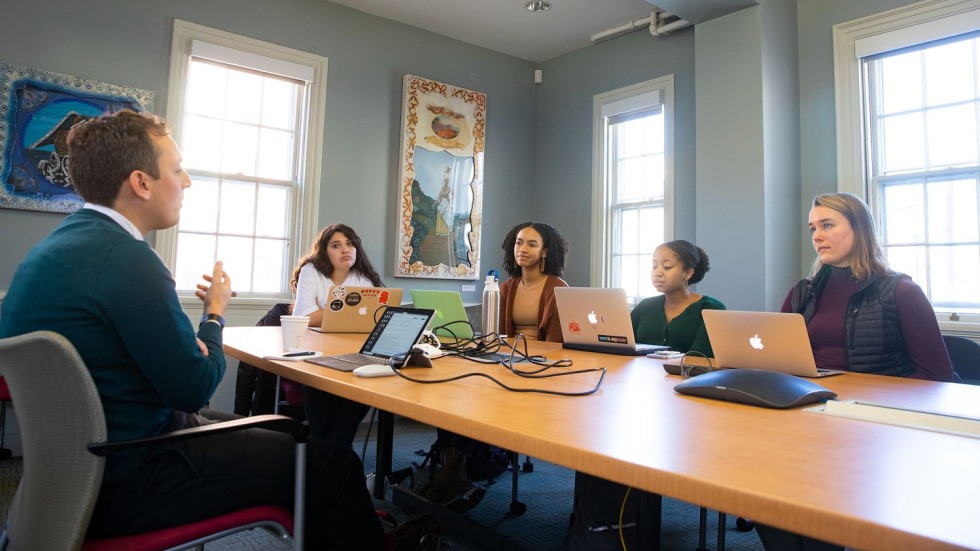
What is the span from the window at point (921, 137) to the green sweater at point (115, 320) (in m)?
3.71

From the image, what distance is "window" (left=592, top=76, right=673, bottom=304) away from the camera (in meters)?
4.45

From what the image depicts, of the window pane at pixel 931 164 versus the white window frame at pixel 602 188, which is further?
the white window frame at pixel 602 188

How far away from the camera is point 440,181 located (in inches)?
187

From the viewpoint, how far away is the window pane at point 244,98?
394 cm

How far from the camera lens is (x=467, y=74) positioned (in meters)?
4.98

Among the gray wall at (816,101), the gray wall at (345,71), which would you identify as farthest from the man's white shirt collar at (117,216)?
the gray wall at (816,101)

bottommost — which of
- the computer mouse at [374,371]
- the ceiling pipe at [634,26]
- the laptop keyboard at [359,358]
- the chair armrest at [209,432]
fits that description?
the chair armrest at [209,432]

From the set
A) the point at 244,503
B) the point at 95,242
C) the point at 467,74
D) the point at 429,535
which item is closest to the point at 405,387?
the point at 244,503

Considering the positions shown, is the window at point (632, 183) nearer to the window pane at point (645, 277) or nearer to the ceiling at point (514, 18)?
the window pane at point (645, 277)

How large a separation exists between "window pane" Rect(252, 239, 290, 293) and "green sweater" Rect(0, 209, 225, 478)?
2980 millimetres

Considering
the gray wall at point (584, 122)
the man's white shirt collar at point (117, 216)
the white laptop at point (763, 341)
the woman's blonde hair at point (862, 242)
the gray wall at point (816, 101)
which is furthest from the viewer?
the gray wall at point (584, 122)

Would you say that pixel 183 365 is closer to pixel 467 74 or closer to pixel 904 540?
pixel 904 540

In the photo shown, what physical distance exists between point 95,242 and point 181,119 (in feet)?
9.77

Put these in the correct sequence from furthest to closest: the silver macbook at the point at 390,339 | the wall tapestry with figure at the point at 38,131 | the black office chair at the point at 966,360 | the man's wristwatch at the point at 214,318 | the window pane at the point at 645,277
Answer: the window pane at the point at 645,277, the wall tapestry with figure at the point at 38,131, the black office chair at the point at 966,360, the silver macbook at the point at 390,339, the man's wristwatch at the point at 214,318
